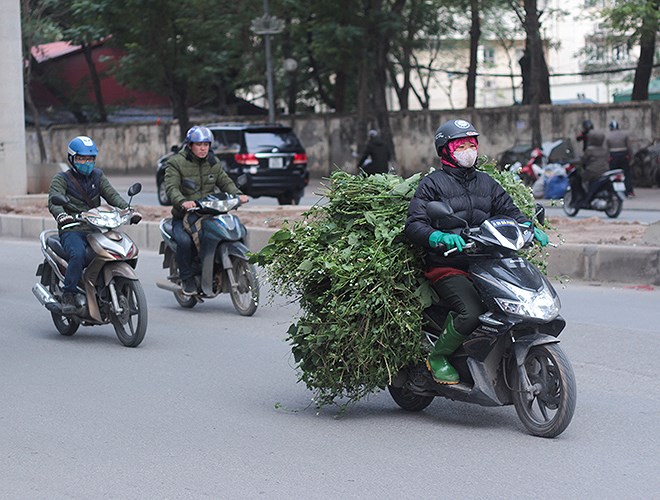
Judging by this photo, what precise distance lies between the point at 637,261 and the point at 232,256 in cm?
435

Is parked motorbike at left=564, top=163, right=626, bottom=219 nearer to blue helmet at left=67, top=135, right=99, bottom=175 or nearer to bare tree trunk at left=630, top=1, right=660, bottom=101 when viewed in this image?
blue helmet at left=67, top=135, right=99, bottom=175

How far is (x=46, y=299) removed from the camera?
32.9 feet

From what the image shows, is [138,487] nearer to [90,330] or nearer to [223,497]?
[223,497]

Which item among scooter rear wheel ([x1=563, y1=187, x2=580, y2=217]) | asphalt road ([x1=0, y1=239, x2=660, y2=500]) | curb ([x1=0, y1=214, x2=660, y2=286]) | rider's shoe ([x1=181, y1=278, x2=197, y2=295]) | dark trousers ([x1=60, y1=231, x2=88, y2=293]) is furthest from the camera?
scooter rear wheel ([x1=563, y1=187, x2=580, y2=217])

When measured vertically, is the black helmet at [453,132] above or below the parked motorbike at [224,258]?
above

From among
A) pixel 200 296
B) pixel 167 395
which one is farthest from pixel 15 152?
pixel 167 395


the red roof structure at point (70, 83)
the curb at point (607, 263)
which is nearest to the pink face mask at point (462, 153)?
the curb at point (607, 263)

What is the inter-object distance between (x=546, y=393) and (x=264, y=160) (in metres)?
20.0

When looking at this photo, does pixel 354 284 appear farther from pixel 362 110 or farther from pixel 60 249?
pixel 362 110

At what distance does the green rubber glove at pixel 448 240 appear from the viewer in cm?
611

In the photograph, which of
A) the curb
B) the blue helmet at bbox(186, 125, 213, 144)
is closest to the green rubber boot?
the blue helmet at bbox(186, 125, 213, 144)

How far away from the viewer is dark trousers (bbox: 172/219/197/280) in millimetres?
11344

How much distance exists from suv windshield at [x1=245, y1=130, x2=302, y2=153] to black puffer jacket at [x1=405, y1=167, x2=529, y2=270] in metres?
19.5

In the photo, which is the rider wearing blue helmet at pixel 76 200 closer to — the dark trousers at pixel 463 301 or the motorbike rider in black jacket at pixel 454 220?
the motorbike rider in black jacket at pixel 454 220
